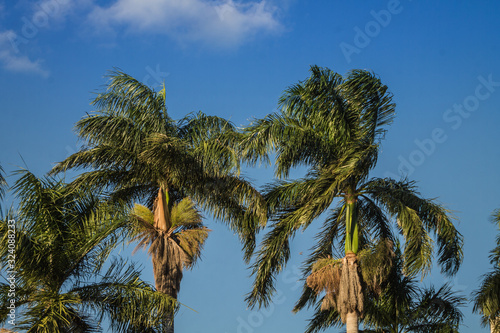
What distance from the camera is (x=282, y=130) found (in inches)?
893

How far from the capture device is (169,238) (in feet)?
69.5

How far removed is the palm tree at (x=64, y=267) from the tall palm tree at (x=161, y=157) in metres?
3.97

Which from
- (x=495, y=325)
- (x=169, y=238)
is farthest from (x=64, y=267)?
(x=495, y=325)

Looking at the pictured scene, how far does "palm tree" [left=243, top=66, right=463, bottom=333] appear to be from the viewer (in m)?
21.9

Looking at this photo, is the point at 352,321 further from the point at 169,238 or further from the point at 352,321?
the point at 169,238

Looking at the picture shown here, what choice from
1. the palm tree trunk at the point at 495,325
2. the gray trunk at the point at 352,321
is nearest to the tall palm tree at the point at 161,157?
the gray trunk at the point at 352,321

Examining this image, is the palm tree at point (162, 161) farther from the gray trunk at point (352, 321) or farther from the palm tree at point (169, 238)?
the gray trunk at point (352, 321)

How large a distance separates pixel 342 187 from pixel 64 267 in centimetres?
920

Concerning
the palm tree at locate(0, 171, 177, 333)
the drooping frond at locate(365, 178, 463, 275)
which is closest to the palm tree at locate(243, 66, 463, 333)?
→ the drooping frond at locate(365, 178, 463, 275)

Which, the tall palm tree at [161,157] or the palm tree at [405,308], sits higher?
the tall palm tree at [161,157]

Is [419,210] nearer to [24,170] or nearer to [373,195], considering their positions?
[373,195]

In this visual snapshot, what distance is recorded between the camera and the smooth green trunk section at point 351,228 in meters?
22.8

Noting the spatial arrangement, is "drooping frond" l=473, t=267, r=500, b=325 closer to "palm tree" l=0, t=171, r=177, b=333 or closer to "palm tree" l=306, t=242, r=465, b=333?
"palm tree" l=306, t=242, r=465, b=333

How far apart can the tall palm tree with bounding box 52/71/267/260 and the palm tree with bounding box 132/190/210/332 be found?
0.79 m
